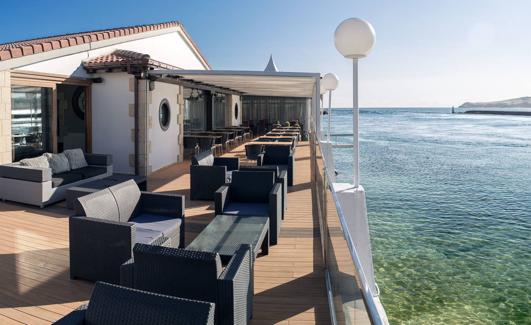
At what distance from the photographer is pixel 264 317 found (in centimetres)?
364

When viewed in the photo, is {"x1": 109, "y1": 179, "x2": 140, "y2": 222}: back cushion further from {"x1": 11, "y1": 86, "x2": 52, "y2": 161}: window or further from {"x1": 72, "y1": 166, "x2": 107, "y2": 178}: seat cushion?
{"x1": 11, "y1": 86, "x2": 52, "y2": 161}: window

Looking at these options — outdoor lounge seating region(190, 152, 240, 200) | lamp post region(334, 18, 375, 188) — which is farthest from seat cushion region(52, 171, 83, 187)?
lamp post region(334, 18, 375, 188)

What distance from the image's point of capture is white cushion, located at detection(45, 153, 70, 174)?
8370 millimetres

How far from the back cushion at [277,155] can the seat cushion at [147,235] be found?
6068 millimetres

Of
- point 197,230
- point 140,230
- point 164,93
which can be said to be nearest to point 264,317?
point 140,230

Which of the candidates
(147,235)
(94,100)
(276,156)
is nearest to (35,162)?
(94,100)

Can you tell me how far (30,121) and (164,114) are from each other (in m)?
3.92

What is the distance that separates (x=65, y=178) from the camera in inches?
317

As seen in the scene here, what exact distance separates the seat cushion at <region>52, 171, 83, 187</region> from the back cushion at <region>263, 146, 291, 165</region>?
14.6 ft

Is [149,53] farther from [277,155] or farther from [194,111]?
[277,155]

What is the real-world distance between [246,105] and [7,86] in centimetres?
2229

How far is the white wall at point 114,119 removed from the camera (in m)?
10.5

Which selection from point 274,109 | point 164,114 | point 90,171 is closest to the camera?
point 90,171

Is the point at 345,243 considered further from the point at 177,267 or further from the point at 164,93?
the point at 164,93
